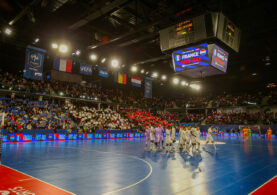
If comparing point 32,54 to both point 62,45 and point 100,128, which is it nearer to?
point 62,45

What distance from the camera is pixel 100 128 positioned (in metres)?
25.4

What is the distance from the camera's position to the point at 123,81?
20141 millimetres

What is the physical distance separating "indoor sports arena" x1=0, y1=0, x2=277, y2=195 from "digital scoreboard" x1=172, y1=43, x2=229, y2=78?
7 cm

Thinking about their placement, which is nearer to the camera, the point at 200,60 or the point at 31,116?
the point at 200,60

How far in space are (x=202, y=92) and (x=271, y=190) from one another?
138 feet

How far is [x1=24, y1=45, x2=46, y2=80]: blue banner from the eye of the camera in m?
15.6

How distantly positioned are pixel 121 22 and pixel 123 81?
316 inches

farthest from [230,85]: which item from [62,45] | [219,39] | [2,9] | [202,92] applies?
[2,9]

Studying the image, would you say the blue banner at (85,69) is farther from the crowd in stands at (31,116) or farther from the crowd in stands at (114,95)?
the crowd in stands at (114,95)

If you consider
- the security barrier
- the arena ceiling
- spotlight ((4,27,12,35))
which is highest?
the arena ceiling

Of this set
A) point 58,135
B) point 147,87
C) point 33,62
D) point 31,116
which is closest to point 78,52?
point 33,62

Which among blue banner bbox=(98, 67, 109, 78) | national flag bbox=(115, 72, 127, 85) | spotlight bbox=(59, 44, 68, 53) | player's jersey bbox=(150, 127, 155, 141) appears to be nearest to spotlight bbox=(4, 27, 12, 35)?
spotlight bbox=(59, 44, 68, 53)

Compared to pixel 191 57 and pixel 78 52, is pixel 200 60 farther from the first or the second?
pixel 78 52

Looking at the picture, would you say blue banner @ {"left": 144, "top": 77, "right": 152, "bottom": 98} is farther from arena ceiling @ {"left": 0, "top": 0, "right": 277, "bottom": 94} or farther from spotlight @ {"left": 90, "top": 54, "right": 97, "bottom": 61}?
spotlight @ {"left": 90, "top": 54, "right": 97, "bottom": 61}
